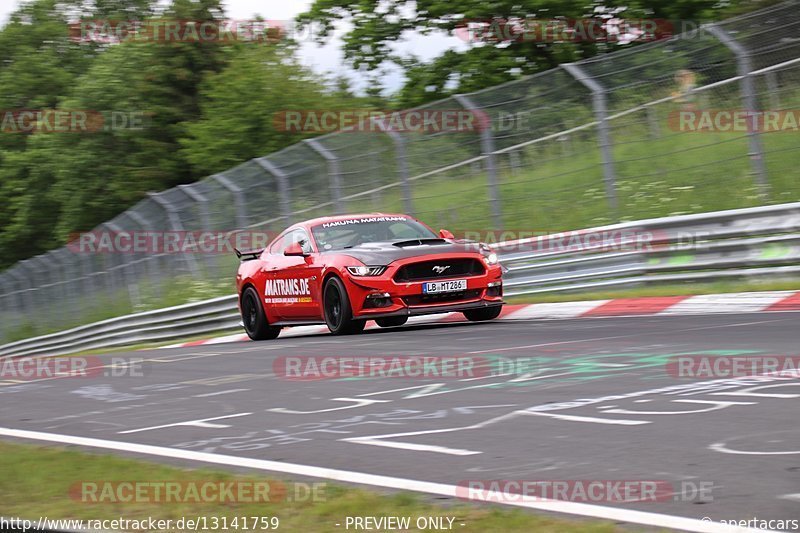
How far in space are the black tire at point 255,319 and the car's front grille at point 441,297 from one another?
10.8ft

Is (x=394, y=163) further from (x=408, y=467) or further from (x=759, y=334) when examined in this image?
(x=408, y=467)

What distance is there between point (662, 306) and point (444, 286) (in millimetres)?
2237

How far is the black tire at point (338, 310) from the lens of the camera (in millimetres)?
13172

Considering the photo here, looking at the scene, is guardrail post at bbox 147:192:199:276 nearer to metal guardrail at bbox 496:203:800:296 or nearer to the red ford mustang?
the red ford mustang

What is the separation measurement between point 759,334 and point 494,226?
7.27 m

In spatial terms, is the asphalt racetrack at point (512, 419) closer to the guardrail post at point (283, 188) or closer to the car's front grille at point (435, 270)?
the car's front grille at point (435, 270)

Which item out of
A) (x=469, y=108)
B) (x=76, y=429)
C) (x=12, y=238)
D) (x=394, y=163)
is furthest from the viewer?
(x=12, y=238)

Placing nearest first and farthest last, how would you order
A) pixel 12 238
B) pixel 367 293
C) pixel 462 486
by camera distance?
1. pixel 462 486
2. pixel 367 293
3. pixel 12 238

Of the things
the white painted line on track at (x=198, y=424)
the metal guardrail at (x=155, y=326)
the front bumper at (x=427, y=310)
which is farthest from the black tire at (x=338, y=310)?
the metal guardrail at (x=155, y=326)

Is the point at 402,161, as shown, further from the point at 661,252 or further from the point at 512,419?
the point at 512,419

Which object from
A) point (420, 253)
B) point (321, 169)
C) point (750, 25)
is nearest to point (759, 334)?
point (420, 253)

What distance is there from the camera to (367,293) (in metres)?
12.9

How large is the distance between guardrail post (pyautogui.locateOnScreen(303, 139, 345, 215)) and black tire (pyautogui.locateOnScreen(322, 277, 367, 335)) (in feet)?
17.0

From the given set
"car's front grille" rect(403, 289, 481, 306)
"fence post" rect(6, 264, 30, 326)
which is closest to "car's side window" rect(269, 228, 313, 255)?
"car's front grille" rect(403, 289, 481, 306)
